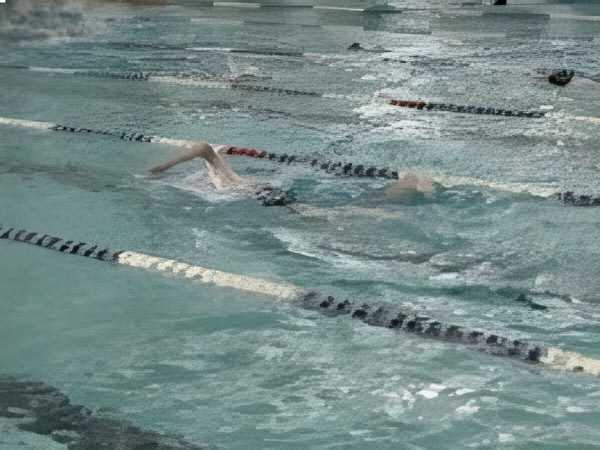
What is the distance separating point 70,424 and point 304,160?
356cm

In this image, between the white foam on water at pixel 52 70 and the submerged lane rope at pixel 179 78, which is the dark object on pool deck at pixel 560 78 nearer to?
the submerged lane rope at pixel 179 78

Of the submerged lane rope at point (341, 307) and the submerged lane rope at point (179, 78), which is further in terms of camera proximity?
the submerged lane rope at point (179, 78)

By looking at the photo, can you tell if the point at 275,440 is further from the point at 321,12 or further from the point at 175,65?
the point at 321,12

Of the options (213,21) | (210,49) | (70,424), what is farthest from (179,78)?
(70,424)

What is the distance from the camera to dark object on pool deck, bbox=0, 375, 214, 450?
2932 mm

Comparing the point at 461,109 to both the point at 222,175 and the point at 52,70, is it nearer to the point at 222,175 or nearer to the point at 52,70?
the point at 222,175

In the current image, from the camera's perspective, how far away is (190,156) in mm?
5852

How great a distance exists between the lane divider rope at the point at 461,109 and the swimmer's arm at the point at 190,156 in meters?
2.65

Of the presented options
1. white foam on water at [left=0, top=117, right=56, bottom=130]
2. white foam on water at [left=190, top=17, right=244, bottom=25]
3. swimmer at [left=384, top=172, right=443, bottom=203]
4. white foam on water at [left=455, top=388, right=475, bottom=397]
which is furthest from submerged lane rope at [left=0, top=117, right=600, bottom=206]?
white foam on water at [left=190, top=17, right=244, bottom=25]

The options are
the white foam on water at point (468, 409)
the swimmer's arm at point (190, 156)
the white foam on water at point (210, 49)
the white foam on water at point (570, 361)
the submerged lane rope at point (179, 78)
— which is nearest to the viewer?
the white foam on water at point (468, 409)

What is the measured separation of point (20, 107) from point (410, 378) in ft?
18.6

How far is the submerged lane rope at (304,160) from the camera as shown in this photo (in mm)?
5527

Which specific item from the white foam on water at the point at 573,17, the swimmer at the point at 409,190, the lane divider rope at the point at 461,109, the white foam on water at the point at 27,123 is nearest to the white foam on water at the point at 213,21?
the white foam on water at the point at 573,17

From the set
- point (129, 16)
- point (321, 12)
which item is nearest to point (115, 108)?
point (129, 16)
